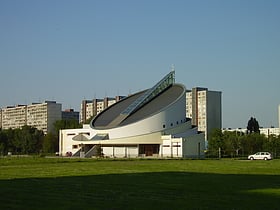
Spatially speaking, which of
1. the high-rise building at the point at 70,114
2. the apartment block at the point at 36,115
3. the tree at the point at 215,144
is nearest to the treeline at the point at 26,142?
the tree at the point at 215,144

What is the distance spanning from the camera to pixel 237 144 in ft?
302

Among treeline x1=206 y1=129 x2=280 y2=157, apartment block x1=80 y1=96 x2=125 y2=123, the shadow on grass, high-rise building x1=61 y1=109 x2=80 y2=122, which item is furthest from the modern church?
→ high-rise building x1=61 y1=109 x2=80 y2=122

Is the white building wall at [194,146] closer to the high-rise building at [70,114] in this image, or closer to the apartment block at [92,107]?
the apartment block at [92,107]

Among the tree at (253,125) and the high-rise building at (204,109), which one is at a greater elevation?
the high-rise building at (204,109)

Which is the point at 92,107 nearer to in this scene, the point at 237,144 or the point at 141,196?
the point at 237,144

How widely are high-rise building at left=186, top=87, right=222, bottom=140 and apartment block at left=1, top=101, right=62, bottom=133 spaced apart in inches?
1884

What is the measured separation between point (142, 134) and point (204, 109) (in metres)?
54.5

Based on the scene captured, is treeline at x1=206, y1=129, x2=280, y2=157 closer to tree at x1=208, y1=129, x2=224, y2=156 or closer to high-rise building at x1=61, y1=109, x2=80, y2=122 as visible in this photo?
tree at x1=208, y1=129, x2=224, y2=156

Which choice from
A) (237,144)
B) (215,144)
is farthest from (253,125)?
(215,144)

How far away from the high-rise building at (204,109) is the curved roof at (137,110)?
119ft

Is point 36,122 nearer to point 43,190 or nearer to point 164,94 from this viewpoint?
point 164,94

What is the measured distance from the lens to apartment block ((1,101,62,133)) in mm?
164750

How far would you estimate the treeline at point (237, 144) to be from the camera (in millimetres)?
86875

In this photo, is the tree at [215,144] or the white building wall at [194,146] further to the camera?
the tree at [215,144]
